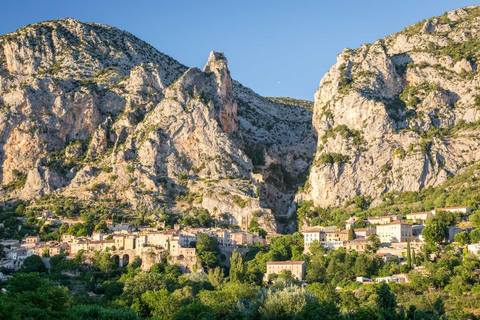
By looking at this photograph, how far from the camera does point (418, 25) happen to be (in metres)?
146

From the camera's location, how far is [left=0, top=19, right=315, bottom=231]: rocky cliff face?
11544 cm

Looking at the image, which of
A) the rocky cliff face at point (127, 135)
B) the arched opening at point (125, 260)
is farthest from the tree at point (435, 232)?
the arched opening at point (125, 260)

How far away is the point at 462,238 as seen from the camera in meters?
86.4

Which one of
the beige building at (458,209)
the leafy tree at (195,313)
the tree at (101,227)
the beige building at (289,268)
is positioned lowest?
the leafy tree at (195,313)

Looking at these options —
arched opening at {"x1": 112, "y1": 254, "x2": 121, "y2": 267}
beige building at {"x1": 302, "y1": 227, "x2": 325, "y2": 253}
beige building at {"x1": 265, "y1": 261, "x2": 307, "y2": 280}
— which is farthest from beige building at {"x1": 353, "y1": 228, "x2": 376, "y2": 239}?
arched opening at {"x1": 112, "y1": 254, "x2": 121, "y2": 267}

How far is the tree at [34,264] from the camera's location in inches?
3497

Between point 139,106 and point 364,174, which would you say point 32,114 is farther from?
point 364,174

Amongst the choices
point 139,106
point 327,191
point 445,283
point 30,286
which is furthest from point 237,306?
point 139,106

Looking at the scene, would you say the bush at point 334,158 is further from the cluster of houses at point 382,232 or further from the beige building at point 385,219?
the cluster of houses at point 382,232

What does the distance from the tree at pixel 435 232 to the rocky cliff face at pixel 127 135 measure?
95.9 feet

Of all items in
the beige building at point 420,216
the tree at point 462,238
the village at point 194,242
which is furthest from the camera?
the beige building at point 420,216

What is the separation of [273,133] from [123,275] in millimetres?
70519

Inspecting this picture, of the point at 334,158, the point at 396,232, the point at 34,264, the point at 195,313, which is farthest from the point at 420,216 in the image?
the point at 34,264

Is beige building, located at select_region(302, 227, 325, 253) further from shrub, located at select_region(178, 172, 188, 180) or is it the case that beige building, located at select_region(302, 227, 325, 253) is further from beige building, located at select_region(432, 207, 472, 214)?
shrub, located at select_region(178, 172, 188, 180)
